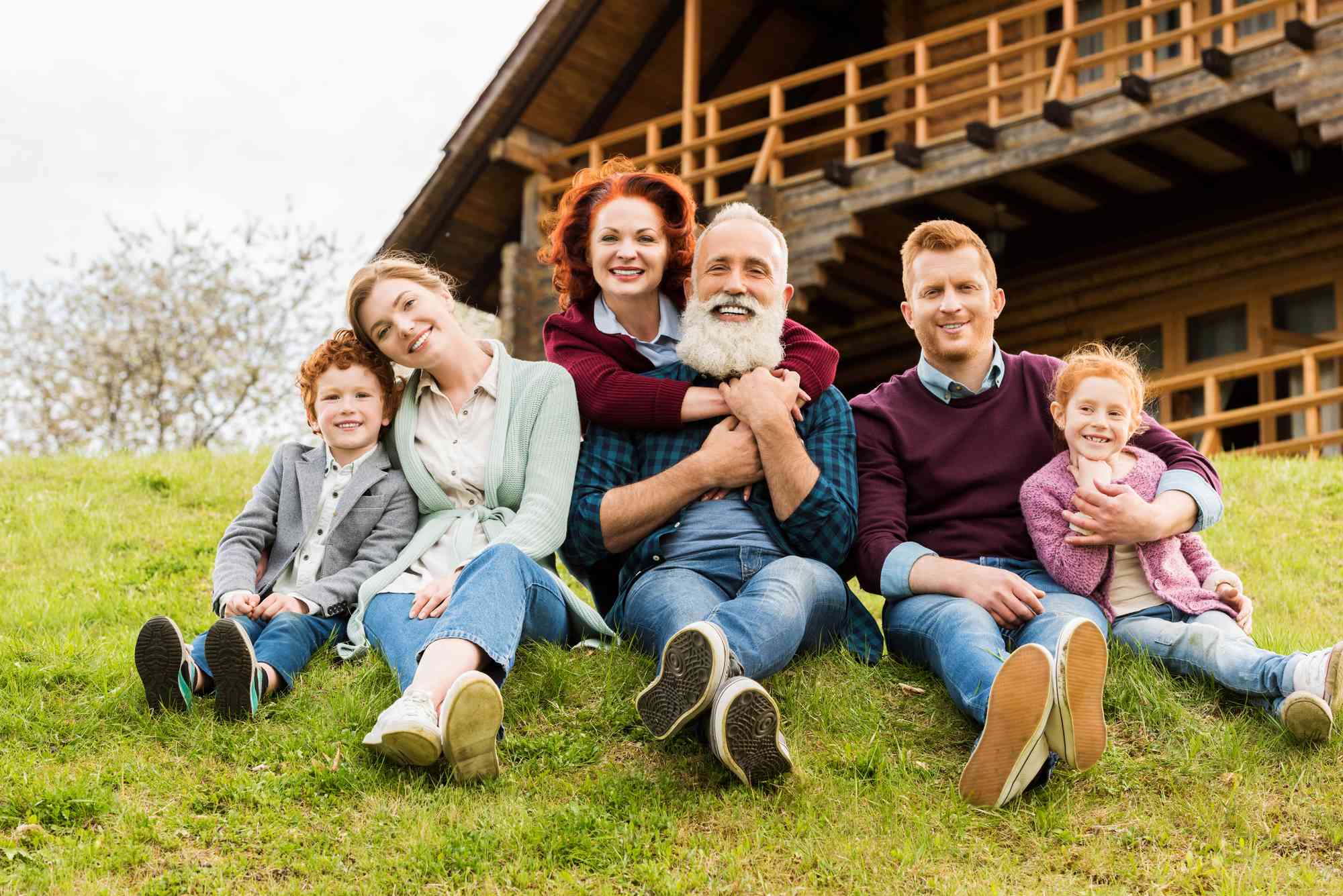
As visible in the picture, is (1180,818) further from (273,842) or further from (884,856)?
(273,842)

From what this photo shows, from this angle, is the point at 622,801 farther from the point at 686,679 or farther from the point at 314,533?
the point at 314,533

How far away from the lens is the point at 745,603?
3.89m

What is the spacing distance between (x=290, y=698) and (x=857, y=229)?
877 centimetres

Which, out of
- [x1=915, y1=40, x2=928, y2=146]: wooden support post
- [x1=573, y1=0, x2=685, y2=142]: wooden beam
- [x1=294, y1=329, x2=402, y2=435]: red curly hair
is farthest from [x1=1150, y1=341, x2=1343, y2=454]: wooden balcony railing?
[x1=294, y1=329, x2=402, y2=435]: red curly hair

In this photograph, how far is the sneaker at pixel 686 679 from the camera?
11.3 ft

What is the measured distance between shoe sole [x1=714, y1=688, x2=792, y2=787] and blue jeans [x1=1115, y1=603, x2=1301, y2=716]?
48.2 inches

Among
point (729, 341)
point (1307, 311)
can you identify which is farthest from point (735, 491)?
point (1307, 311)

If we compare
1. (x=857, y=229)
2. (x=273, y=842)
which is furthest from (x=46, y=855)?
(x=857, y=229)

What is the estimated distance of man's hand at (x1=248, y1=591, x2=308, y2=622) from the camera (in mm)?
4355

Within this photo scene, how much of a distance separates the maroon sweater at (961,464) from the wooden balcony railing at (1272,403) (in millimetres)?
6653

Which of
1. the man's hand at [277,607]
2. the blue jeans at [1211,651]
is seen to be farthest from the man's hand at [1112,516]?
the man's hand at [277,607]

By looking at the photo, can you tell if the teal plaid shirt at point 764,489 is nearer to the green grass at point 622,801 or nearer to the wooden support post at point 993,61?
the green grass at point 622,801

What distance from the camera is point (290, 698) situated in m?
4.21

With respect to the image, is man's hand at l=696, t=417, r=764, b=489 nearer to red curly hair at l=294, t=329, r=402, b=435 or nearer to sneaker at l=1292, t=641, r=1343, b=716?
red curly hair at l=294, t=329, r=402, b=435
